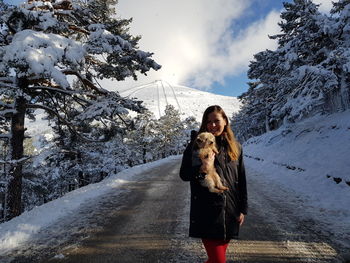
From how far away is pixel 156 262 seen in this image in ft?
13.0

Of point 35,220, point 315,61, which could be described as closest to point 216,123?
point 35,220

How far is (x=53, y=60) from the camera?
774 cm

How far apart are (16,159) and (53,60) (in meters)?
4.05

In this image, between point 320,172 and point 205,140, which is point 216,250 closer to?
point 205,140

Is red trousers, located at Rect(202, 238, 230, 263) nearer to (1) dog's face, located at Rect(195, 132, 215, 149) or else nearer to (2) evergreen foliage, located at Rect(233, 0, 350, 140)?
(1) dog's face, located at Rect(195, 132, 215, 149)

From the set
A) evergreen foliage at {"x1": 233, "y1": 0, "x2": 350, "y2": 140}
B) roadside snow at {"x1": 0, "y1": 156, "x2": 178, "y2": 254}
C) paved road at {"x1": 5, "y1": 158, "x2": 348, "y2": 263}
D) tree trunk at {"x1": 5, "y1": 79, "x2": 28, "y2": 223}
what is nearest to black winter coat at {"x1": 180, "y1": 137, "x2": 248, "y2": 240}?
paved road at {"x1": 5, "y1": 158, "x2": 348, "y2": 263}

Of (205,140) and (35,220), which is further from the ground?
(205,140)

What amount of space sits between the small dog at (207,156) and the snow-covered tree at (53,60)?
254 inches

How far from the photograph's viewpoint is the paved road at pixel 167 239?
414 cm

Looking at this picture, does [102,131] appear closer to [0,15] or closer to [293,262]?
[0,15]

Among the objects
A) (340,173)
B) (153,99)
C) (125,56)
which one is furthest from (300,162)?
(153,99)

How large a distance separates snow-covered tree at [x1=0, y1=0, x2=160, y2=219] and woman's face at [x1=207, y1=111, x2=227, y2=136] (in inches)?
248

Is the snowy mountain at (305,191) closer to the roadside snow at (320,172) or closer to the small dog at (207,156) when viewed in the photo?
the roadside snow at (320,172)

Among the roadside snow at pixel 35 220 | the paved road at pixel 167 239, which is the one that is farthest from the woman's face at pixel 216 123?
the roadside snow at pixel 35 220
